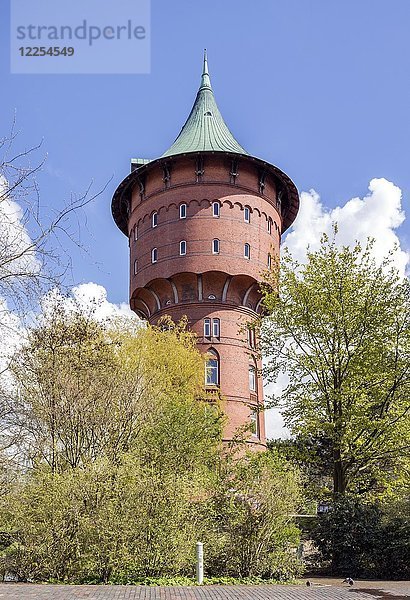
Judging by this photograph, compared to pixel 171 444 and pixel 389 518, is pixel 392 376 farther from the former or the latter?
pixel 171 444

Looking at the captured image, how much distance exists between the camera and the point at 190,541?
15.3 metres

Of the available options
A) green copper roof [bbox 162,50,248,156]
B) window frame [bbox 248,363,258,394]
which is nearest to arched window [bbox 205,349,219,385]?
window frame [bbox 248,363,258,394]

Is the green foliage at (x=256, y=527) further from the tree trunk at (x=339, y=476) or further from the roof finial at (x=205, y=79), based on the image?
the roof finial at (x=205, y=79)

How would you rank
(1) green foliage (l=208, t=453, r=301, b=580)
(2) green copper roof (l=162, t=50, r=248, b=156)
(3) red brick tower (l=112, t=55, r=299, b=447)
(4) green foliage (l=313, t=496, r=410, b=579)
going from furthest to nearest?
1. (2) green copper roof (l=162, t=50, r=248, b=156)
2. (3) red brick tower (l=112, t=55, r=299, b=447)
3. (4) green foliage (l=313, t=496, r=410, b=579)
4. (1) green foliage (l=208, t=453, r=301, b=580)

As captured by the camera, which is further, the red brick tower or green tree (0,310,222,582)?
the red brick tower

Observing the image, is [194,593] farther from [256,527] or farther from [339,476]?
[339,476]

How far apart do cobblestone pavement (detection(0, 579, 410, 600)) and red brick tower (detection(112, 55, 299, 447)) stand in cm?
2079

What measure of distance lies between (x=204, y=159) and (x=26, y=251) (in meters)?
30.7

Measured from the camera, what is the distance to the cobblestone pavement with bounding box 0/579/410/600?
38.8 ft

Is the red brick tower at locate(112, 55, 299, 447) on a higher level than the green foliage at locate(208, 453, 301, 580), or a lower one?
higher

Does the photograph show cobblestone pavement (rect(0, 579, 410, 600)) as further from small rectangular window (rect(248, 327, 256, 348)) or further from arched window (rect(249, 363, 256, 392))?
small rectangular window (rect(248, 327, 256, 348))

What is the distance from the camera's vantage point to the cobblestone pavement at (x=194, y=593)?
11.8 meters

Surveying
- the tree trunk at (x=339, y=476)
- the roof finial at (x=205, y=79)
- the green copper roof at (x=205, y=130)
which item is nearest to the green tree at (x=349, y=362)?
the tree trunk at (x=339, y=476)

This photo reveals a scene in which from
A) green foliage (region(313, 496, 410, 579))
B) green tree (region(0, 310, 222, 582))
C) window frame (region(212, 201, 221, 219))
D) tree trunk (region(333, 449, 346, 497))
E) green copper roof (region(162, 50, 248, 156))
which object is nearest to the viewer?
green tree (region(0, 310, 222, 582))
